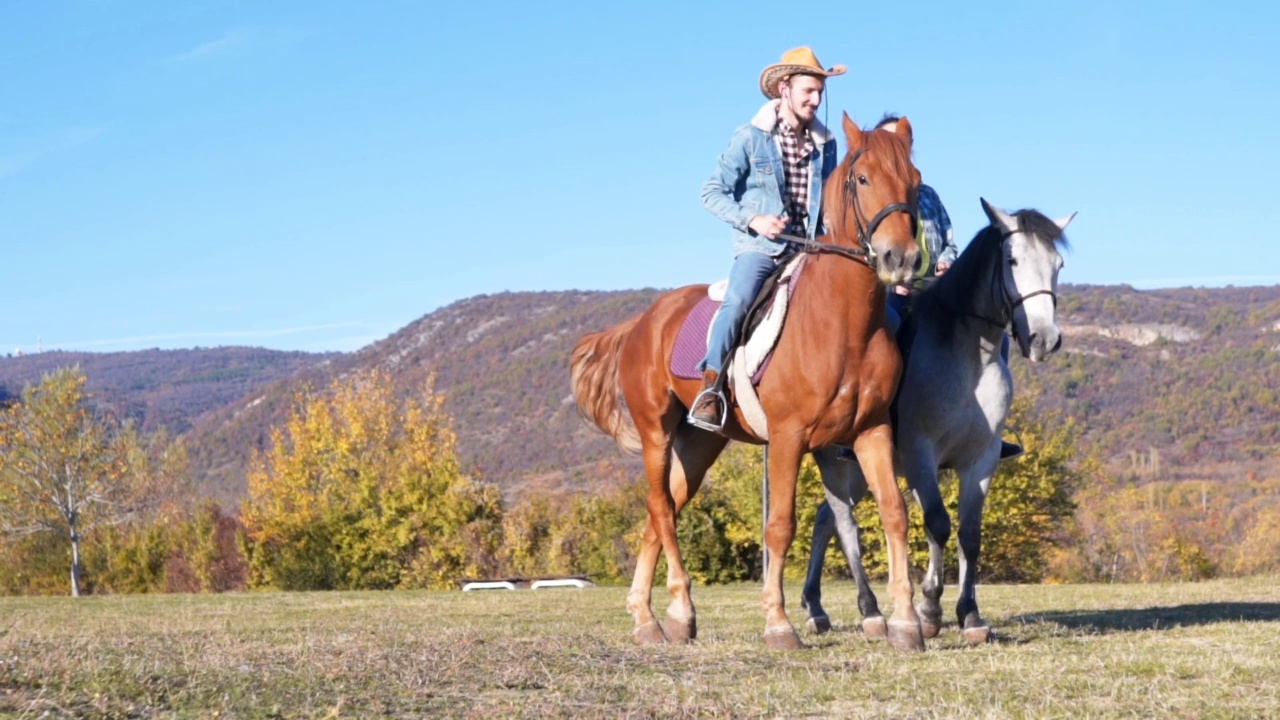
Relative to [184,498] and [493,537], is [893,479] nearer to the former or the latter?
[493,537]

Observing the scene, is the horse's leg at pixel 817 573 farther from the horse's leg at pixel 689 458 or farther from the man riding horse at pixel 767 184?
the man riding horse at pixel 767 184

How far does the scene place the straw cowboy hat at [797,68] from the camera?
810 cm

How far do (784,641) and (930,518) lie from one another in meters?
1.30

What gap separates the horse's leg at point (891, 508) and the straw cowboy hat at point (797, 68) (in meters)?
2.30

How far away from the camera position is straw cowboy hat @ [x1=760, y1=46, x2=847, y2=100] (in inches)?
319

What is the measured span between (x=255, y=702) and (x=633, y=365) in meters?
4.62

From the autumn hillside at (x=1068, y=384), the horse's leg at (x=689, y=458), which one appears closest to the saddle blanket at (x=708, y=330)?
the horse's leg at (x=689, y=458)

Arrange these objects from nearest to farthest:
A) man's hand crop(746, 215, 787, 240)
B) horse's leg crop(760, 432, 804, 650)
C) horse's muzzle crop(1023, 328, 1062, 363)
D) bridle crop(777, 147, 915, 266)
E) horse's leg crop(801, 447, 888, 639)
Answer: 1. bridle crop(777, 147, 915, 266)
2. horse's leg crop(760, 432, 804, 650)
3. man's hand crop(746, 215, 787, 240)
4. horse's muzzle crop(1023, 328, 1062, 363)
5. horse's leg crop(801, 447, 888, 639)

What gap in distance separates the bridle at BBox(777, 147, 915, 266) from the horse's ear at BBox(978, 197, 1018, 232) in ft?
4.91

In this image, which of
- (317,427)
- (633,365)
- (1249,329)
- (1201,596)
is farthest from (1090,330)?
(633,365)

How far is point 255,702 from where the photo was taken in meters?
4.95

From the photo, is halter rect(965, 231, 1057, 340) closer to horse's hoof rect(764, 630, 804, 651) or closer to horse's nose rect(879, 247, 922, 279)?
horse's nose rect(879, 247, 922, 279)

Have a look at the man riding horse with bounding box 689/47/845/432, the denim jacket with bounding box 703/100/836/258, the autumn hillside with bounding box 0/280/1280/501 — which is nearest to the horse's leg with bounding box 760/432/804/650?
the man riding horse with bounding box 689/47/845/432

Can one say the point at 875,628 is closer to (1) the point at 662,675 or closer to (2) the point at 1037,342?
(2) the point at 1037,342
